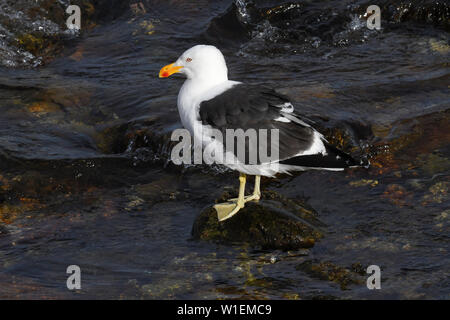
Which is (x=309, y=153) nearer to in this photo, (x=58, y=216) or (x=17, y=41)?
(x=58, y=216)

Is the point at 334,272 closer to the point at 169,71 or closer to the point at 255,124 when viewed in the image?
the point at 255,124

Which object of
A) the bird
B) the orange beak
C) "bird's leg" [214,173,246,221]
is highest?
the orange beak

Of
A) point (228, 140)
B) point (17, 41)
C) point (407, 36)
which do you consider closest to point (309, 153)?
point (228, 140)

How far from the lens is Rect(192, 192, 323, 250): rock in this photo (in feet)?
17.3

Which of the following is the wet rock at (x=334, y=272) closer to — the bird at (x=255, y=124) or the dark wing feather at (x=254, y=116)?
the bird at (x=255, y=124)

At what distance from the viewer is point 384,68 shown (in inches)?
339

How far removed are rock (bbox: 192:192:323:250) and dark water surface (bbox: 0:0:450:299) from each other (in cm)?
10

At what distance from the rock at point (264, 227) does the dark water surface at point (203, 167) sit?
0.32 feet

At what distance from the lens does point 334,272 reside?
489 centimetres

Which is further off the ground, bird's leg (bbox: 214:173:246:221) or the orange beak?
the orange beak

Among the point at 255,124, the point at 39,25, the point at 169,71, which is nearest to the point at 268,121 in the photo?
the point at 255,124

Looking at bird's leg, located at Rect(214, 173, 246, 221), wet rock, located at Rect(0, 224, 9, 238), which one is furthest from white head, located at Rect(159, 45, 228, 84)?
wet rock, located at Rect(0, 224, 9, 238)

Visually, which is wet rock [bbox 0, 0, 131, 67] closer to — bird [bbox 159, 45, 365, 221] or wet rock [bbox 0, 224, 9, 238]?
wet rock [bbox 0, 224, 9, 238]
